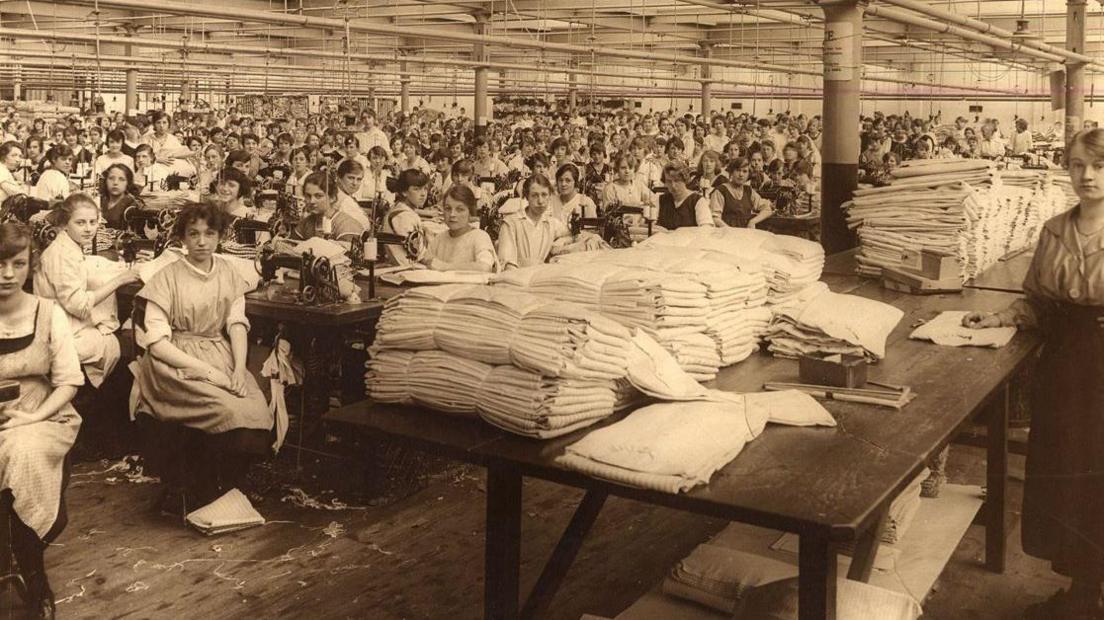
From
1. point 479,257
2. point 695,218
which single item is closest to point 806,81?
point 695,218

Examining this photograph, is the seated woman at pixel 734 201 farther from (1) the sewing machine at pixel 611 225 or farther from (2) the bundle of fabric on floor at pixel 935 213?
(2) the bundle of fabric on floor at pixel 935 213

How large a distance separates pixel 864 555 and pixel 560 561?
80cm

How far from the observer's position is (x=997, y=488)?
355cm

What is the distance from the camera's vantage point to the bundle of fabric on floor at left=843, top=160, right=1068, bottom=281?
13.1ft

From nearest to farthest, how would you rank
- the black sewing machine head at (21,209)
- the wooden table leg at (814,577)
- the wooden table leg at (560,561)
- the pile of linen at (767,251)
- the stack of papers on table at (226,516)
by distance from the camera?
1. the wooden table leg at (814,577)
2. the wooden table leg at (560,561)
3. the pile of linen at (767,251)
4. the stack of papers on table at (226,516)
5. the black sewing machine head at (21,209)

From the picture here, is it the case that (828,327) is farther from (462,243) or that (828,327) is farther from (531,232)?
(531,232)

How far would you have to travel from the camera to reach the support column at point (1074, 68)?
428 inches

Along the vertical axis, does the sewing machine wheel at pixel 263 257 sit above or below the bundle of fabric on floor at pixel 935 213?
below

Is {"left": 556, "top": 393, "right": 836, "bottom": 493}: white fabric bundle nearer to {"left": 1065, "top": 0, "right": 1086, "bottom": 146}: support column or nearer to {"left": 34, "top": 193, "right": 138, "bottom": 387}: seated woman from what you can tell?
{"left": 34, "top": 193, "right": 138, "bottom": 387}: seated woman

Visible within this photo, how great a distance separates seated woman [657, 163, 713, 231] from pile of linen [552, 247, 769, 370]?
3895 millimetres

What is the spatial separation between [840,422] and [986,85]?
27228 mm

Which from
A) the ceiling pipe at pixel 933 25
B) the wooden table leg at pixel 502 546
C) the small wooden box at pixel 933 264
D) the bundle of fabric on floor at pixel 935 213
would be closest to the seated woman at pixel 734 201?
the ceiling pipe at pixel 933 25

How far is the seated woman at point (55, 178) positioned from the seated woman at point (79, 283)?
387cm

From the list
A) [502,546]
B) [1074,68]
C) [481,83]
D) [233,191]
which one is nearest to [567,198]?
[233,191]
